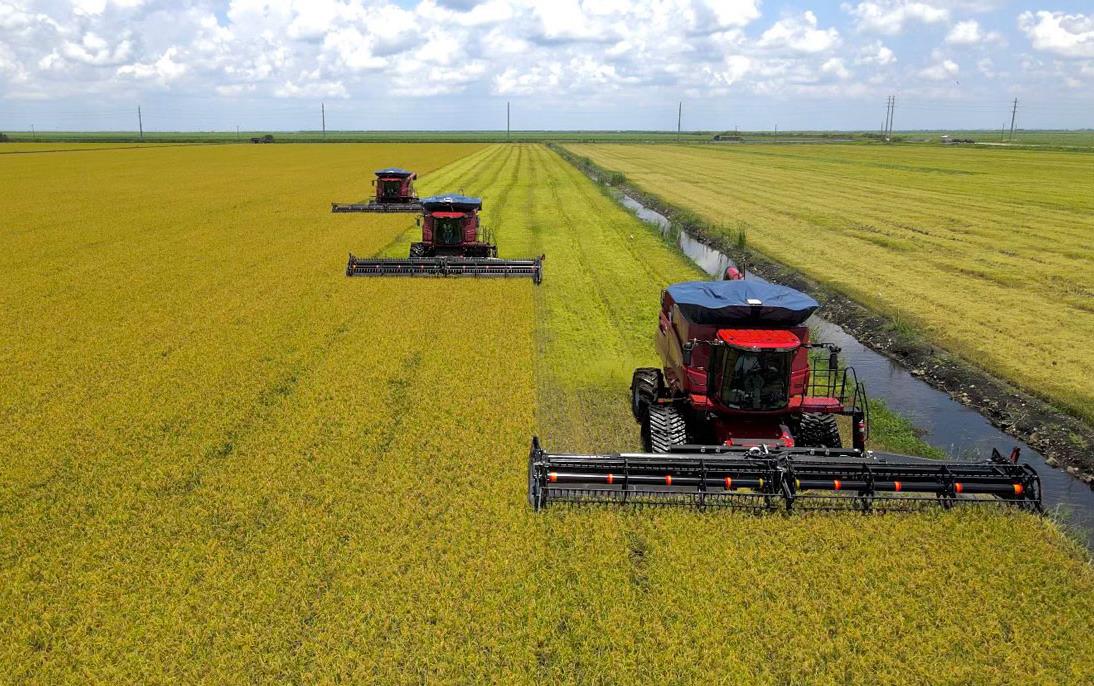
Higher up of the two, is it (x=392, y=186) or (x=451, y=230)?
(x=392, y=186)

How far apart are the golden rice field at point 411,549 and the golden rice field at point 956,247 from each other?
8169mm

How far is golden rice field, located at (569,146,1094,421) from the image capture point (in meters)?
17.0

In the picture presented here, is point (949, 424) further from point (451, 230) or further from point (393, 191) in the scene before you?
point (393, 191)

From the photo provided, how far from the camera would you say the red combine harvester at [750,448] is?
927 centimetres

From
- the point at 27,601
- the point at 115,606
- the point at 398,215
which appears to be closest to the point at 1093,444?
the point at 115,606

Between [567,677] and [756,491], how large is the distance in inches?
162

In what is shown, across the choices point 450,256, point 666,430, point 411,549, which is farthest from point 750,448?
point 450,256

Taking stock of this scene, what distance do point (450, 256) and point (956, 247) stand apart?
21.3 m

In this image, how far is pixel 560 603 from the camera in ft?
24.2

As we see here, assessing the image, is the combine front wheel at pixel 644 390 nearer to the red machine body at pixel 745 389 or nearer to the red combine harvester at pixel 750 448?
the red combine harvester at pixel 750 448

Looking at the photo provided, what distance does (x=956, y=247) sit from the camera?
29766 millimetres

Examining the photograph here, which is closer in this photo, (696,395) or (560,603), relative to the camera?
(560,603)

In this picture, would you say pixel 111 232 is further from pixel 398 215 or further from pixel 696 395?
pixel 696 395

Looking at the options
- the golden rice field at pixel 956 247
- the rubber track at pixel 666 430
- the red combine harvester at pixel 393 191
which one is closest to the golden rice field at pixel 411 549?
the rubber track at pixel 666 430
